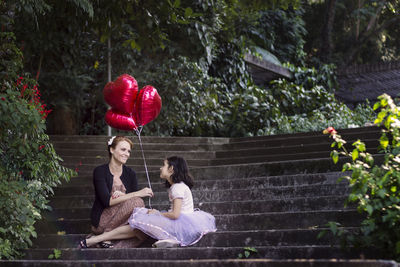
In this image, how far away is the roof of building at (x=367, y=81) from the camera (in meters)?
13.4

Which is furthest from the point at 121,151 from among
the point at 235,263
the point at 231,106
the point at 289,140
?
the point at 231,106

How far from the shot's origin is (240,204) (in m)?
5.43

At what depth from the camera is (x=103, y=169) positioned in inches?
205

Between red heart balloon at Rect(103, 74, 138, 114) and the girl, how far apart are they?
5.70 ft

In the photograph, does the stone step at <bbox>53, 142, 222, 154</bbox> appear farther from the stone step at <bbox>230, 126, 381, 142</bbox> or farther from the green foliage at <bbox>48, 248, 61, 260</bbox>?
the green foliage at <bbox>48, 248, 61, 260</bbox>

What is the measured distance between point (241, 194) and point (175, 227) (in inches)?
45.4

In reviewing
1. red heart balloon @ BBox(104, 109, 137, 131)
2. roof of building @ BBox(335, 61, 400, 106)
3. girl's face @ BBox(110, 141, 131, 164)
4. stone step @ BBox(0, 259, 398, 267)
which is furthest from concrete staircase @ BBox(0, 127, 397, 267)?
roof of building @ BBox(335, 61, 400, 106)

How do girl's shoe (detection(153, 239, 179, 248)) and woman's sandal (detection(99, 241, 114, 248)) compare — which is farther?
woman's sandal (detection(99, 241, 114, 248))

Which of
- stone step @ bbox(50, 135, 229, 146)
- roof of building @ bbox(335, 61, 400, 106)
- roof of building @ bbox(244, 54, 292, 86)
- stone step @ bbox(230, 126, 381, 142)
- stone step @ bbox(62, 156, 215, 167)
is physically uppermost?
roof of building @ bbox(244, 54, 292, 86)

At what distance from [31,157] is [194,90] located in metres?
5.42

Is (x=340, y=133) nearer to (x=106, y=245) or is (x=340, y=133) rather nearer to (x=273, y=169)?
(x=273, y=169)

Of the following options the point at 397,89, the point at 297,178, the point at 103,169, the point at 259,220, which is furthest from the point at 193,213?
the point at 397,89

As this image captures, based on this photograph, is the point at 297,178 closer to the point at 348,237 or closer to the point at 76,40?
the point at 348,237

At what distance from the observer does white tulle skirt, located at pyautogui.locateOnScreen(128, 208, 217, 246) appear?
475 cm
